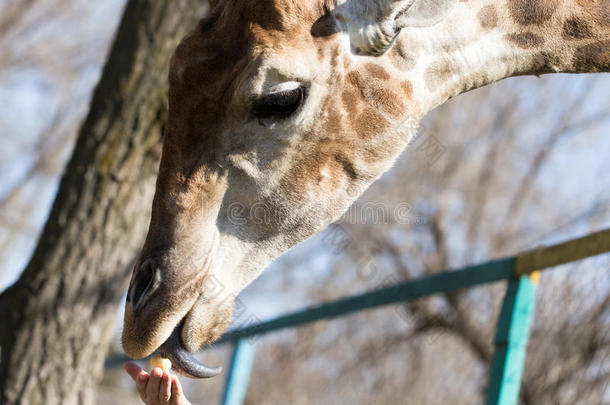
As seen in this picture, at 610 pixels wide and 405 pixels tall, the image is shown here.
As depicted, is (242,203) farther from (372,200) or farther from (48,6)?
(48,6)

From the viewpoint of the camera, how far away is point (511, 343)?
252cm

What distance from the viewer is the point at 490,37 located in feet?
7.70

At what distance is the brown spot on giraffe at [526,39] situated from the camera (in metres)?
2.37

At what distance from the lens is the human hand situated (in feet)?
6.96

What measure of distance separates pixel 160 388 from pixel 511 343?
1.16 metres

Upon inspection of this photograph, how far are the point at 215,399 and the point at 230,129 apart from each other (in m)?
7.62

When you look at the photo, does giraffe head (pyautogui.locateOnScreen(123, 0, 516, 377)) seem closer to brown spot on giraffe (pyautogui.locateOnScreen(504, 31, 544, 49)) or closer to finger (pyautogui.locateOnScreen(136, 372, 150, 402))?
finger (pyautogui.locateOnScreen(136, 372, 150, 402))

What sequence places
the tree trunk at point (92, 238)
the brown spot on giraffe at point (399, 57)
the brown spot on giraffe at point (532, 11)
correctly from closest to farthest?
the brown spot on giraffe at point (399, 57) → the brown spot on giraffe at point (532, 11) → the tree trunk at point (92, 238)

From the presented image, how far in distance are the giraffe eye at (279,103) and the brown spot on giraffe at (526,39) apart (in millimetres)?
740

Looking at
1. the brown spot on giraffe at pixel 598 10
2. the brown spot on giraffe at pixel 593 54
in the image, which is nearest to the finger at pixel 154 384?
the brown spot on giraffe at pixel 593 54

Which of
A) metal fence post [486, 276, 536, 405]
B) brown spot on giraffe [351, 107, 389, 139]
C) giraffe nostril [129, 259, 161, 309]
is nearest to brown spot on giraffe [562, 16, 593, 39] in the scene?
brown spot on giraffe [351, 107, 389, 139]

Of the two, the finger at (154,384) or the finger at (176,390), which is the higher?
the finger at (154,384)

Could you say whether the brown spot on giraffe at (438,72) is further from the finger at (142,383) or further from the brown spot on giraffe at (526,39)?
the finger at (142,383)

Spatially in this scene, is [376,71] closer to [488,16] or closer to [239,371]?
[488,16]
